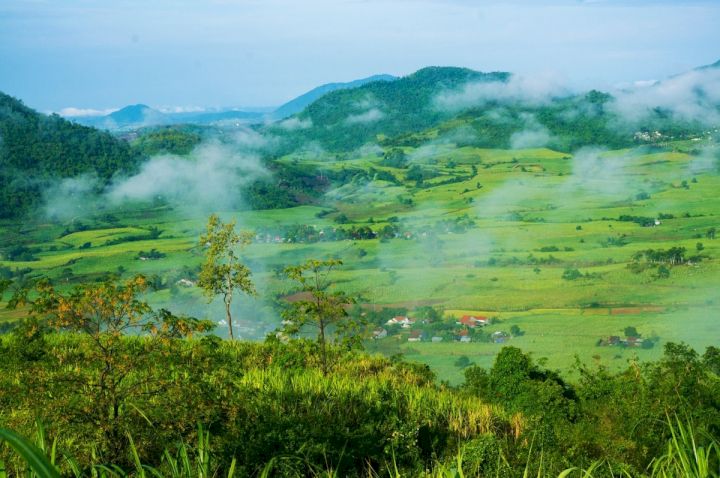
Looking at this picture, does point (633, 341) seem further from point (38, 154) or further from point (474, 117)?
point (474, 117)

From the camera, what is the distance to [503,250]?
47.8 meters

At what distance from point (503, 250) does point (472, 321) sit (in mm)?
17088

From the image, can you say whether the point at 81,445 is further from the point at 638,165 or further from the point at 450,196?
the point at 638,165

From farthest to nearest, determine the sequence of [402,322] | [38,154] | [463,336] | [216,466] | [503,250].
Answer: [38,154] < [503,250] < [402,322] < [463,336] < [216,466]

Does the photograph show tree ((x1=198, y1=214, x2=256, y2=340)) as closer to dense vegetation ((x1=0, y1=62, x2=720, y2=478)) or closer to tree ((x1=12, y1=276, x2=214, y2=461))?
dense vegetation ((x1=0, y1=62, x2=720, y2=478))

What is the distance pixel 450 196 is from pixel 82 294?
6252 centimetres

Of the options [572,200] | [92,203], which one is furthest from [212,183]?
[572,200]

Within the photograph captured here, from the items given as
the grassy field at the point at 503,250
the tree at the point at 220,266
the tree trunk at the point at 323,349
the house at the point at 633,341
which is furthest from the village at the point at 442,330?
the tree trunk at the point at 323,349

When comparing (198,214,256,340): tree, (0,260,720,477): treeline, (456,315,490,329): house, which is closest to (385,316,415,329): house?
(456,315,490,329): house

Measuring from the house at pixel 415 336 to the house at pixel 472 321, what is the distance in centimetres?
236

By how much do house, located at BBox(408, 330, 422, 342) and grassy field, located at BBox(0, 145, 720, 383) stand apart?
0.41m

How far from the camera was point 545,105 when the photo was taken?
10125 cm

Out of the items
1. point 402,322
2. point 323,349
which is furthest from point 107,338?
point 402,322

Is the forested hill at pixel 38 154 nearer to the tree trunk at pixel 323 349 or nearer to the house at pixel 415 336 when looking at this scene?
the house at pixel 415 336
